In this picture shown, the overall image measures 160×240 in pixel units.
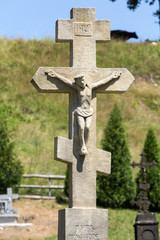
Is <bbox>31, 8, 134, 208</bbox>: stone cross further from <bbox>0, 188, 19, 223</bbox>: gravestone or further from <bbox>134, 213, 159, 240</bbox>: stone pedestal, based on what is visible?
<bbox>0, 188, 19, 223</bbox>: gravestone

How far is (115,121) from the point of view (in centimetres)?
1542

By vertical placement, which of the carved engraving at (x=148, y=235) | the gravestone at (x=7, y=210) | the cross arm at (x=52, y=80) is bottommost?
the carved engraving at (x=148, y=235)

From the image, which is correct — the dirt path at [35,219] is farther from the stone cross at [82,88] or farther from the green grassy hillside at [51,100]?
the stone cross at [82,88]

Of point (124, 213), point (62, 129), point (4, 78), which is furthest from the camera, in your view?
point (4, 78)

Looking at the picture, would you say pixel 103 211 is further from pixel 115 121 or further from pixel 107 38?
pixel 115 121

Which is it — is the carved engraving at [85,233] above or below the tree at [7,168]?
below

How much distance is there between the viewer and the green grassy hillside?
1943 cm

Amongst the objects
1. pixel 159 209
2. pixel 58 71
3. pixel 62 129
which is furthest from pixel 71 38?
pixel 62 129

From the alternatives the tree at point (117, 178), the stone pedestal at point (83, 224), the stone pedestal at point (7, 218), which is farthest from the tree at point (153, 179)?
the stone pedestal at point (83, 224)

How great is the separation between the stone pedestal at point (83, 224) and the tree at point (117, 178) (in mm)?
9279

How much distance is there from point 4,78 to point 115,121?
43.3 feet

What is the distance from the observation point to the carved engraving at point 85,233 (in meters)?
5.31

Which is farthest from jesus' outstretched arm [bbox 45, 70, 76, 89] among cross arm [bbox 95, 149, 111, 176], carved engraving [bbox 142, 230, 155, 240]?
carved engraving [bbox 142, 230, 155, 240]

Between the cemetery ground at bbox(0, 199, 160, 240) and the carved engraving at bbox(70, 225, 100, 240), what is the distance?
634 cm
